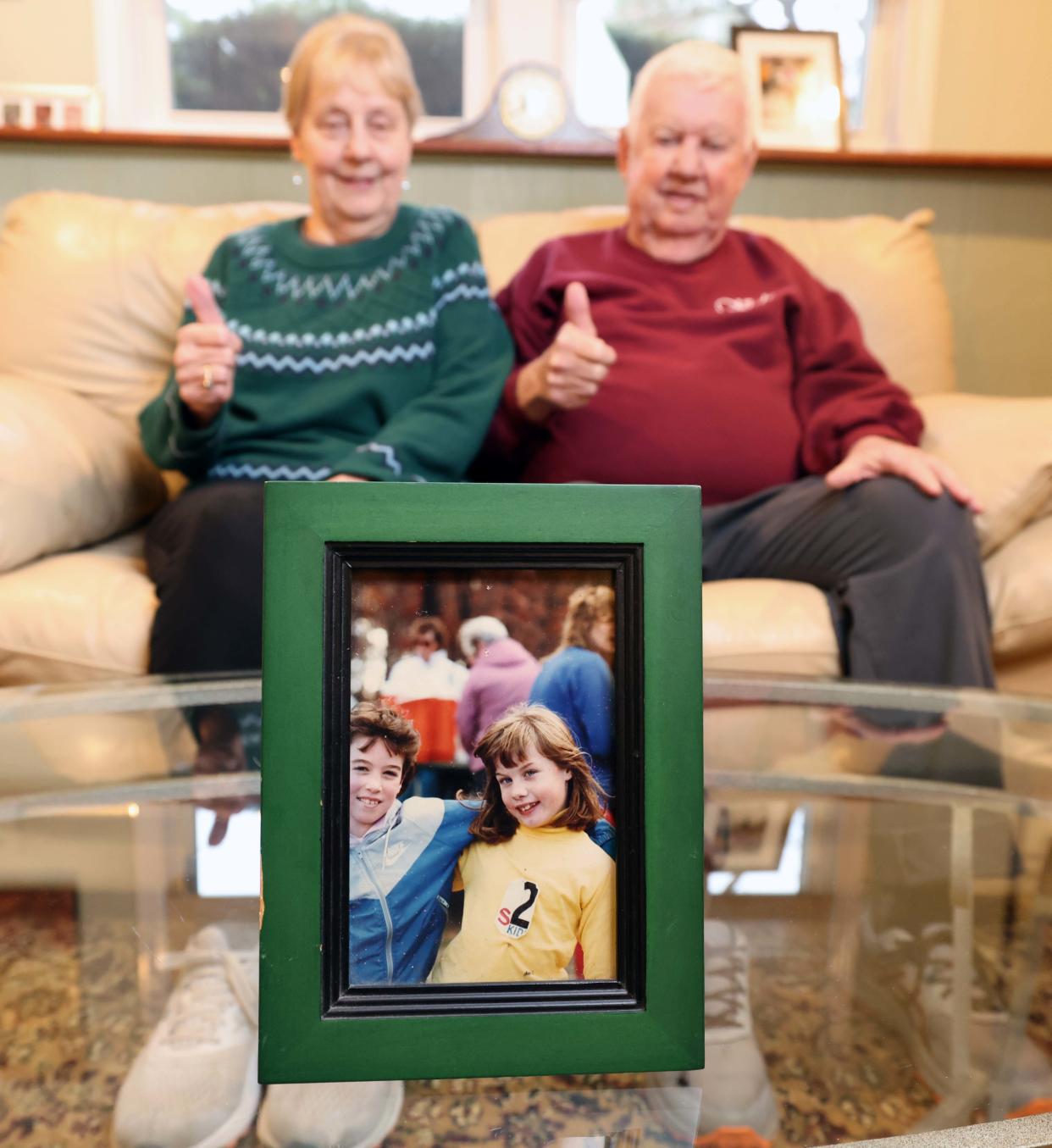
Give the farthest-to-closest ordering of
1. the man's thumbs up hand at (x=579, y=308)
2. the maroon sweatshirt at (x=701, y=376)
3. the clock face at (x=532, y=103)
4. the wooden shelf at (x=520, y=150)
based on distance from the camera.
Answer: the clock face at (x=532, y=103) < the wooden shelf at (x=520, y=150) < the maroon sweatshirt at (x=701, y=376) < the man's thumbs up hand at (x=579, y=308)

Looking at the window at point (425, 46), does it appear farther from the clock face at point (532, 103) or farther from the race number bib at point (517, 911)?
the race number bib at point (517, 911)

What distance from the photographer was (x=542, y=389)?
50.0 inches

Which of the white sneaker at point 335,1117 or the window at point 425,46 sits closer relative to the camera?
the white sneaker at point 335,1117

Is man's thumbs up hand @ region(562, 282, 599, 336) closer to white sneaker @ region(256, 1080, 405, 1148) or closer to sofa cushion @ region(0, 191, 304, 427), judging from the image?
white sneaker @ region(256, 1080, 405, 1148)

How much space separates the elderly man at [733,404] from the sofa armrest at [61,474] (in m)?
0.53

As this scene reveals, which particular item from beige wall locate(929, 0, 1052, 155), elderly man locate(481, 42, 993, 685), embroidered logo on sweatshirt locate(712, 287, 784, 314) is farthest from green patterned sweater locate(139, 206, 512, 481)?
beige wall locate(929, 0, 1052, 155)

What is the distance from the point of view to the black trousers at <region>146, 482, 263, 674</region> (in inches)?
45.2

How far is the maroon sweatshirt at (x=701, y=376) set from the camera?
1.39 metres

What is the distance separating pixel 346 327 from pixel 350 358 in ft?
0.14

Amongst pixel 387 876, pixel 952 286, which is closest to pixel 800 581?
pixel 387 876

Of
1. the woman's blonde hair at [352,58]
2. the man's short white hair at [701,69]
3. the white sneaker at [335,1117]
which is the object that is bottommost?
the white sneaker at [335,1117]

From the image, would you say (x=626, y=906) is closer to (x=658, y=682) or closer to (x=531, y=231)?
(x=658, y=682)

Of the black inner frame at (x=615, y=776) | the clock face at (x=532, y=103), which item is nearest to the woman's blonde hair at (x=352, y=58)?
the clock face at (x=532, y=103)

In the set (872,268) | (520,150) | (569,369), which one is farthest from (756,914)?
(520,150)
